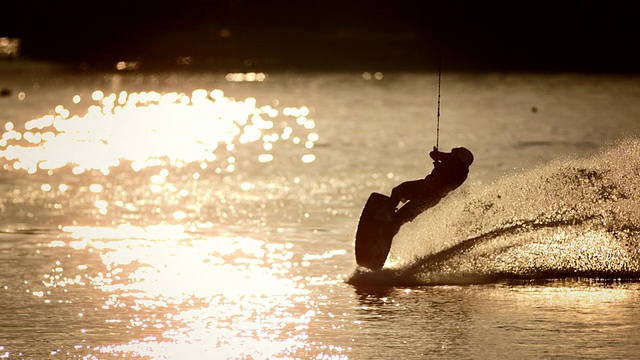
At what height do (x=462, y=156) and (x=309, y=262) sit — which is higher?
(x=462, y=156)

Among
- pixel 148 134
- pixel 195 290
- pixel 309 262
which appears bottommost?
pixel 195 290

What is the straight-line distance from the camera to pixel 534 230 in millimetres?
17000

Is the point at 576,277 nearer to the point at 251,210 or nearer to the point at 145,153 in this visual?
the point at 251,210

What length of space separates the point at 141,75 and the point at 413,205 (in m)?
99.0

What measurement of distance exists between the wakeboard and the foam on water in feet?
0.53

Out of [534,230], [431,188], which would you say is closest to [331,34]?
[534,230]

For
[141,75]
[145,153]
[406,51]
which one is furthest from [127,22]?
[145,153]

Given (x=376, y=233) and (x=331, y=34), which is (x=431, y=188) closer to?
(x=376, y=233)

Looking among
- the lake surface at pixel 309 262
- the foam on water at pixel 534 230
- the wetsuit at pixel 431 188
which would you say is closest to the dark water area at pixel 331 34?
the lake surface at pixel 309 262

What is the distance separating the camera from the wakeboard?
15781 millimetres

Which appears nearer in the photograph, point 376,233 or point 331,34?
point 376,233

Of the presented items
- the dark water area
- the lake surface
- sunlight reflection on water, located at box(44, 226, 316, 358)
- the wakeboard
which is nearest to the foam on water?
the lake surface

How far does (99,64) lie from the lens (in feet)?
403

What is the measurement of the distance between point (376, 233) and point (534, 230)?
2.13 meters
